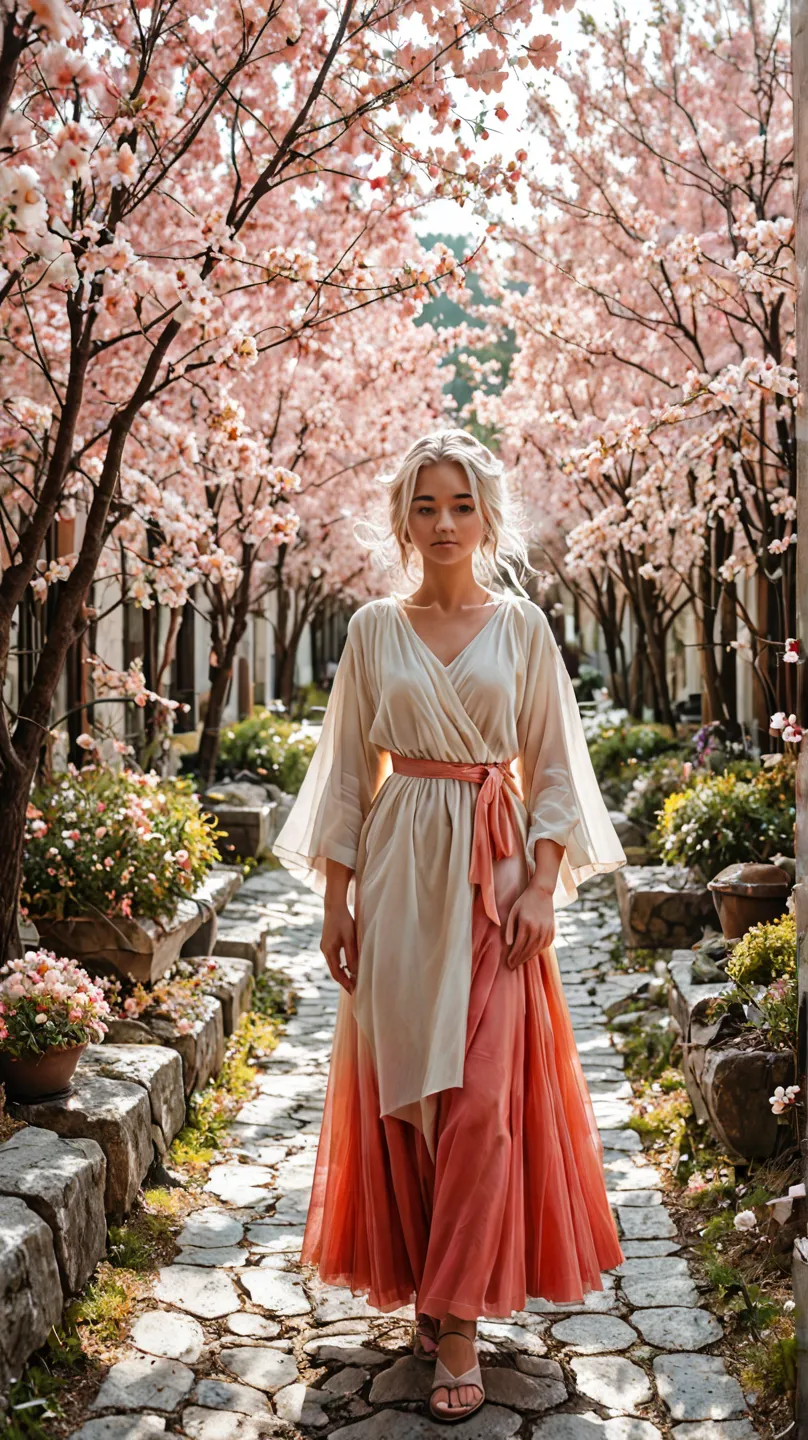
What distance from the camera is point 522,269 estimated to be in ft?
46.8

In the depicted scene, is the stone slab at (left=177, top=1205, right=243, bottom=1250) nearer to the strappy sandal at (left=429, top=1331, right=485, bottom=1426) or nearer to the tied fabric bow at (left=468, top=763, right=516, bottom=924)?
the strappy sandal at (left=429, top=1331, right=485, bottom=1426)

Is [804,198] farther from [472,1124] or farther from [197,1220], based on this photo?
[197,1220]

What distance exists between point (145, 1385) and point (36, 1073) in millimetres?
1056

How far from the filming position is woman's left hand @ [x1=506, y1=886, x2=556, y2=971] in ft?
10.8

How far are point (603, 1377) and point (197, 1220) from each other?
5.23ft

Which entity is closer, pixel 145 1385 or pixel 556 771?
pixel 145 1385

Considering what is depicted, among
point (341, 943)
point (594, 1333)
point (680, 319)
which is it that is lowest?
point (594, 1333)

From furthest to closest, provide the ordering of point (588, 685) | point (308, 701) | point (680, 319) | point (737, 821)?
point (588, 685) < point (308, 701) < point (680, 319) < point (737, 821)

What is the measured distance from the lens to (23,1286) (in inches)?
123

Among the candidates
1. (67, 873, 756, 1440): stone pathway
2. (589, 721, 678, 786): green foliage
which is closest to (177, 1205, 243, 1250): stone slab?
(67, 873, 756, 1440): stone pathway

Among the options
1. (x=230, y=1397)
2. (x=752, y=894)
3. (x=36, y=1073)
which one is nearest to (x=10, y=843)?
(x=36, y=1073)

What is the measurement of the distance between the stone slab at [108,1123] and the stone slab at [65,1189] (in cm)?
14

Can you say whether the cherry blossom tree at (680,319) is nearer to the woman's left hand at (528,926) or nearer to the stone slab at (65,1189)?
the woman's left hand at (528,926)

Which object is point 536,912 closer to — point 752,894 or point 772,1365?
point 772,1365
